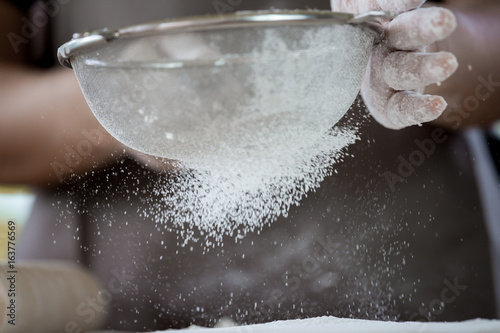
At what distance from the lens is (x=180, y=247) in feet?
2.57

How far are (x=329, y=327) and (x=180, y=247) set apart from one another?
1.18 ft

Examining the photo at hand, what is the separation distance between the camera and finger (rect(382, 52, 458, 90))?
14.3 inches

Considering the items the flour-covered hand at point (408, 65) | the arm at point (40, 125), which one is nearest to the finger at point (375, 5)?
the flour-covered hand at point (408, 65)

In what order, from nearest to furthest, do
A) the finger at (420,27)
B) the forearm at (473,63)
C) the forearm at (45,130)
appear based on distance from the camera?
the finger at (420,27), the forearm at (473,63), the forearm at (45,130)

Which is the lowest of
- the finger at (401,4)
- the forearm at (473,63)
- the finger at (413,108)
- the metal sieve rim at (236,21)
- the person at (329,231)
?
the person at (329,231)

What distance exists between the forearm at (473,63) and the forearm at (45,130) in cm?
50

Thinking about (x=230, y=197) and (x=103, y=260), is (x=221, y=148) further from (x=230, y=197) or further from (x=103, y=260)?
(x=103, y=260)

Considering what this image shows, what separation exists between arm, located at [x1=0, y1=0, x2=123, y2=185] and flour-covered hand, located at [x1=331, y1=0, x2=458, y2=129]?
1.57 ft

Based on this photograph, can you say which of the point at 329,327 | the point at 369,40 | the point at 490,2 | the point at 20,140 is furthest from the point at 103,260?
the point at 490,2

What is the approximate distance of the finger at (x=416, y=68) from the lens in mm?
363

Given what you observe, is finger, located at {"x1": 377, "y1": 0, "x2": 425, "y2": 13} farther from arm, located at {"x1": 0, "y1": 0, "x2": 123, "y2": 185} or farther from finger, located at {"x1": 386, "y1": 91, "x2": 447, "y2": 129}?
arm, located at {"x1": 0, "y1": 0, "x2": 123, "y2": 185}

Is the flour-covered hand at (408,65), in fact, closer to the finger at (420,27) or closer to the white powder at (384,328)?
the finger at (420,27)

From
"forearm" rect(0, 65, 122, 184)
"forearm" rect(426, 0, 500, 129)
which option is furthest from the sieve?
"forearm" rect(0, 65, 122, 184)

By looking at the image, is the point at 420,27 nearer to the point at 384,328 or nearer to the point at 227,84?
the point at 227,84
